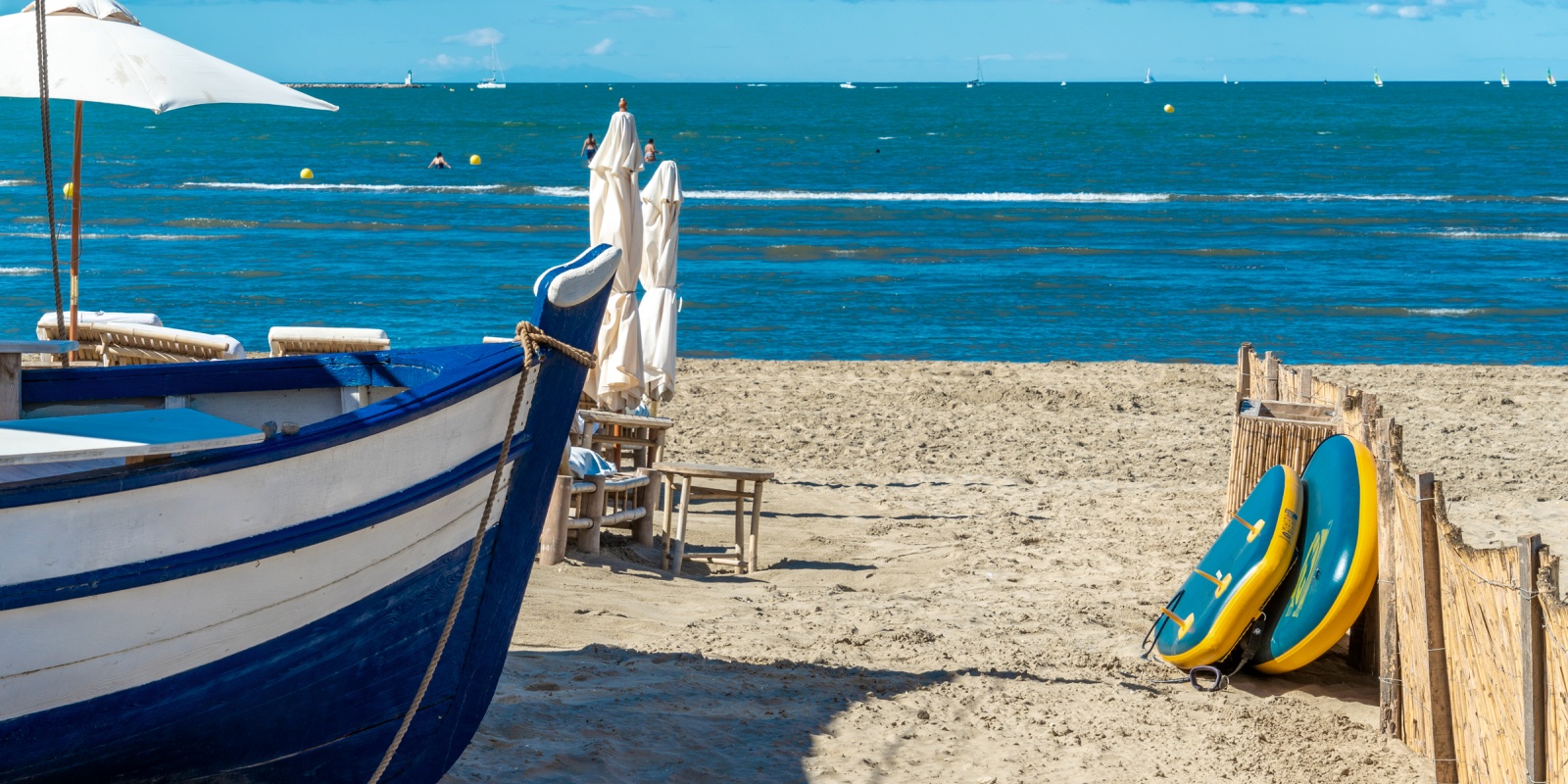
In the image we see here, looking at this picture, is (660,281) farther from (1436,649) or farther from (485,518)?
(1436,649)

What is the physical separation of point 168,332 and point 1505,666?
25.4 feet

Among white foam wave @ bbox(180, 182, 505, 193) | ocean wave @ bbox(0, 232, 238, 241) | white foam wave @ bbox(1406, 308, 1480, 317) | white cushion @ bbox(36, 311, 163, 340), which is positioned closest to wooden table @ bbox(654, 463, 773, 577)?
white cushion @ bbox(36, 311, 163, 340)

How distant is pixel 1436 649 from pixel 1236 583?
108 cm

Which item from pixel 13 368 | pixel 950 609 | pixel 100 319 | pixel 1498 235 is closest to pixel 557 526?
pixel 950 609

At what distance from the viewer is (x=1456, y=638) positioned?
452 centimetres

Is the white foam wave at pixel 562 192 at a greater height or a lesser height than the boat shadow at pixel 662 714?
greater

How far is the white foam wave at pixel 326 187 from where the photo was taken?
4209cm

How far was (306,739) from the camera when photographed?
13.0ft

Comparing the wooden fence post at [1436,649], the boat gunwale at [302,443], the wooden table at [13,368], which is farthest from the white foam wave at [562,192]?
the boat gunwale at [302,443]

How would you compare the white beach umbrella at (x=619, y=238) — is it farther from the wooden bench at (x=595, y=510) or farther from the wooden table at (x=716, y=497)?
the wooden table at (x=716, y=497)

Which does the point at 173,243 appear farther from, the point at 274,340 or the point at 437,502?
the point at 437,502

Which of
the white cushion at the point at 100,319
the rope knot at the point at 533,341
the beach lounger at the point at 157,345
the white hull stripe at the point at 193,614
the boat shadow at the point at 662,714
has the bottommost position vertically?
the boat shadow at the point at 662,714

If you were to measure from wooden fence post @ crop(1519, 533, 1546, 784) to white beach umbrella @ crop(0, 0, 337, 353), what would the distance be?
16.3 feet

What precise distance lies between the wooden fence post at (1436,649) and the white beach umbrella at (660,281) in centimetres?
543
